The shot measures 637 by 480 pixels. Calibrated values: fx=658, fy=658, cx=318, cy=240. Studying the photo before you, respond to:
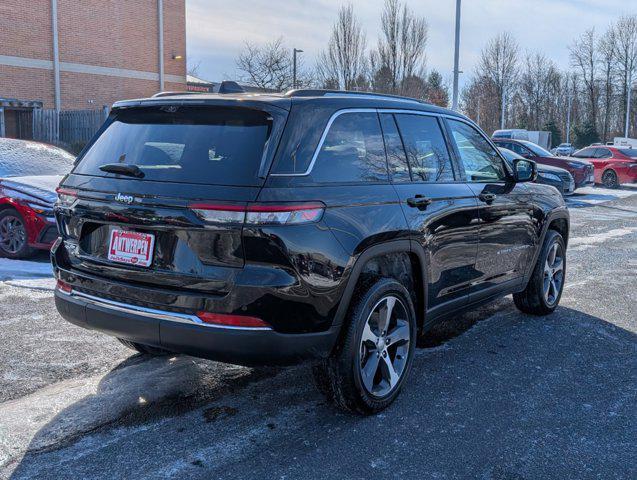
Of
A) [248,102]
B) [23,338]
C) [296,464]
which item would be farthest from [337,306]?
[23,338]

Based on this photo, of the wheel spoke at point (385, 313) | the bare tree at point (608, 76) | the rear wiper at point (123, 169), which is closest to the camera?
the rear wiper at point (123, 169)

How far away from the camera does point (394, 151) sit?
4.17 metres

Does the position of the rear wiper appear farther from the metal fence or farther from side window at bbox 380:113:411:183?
the metal fence

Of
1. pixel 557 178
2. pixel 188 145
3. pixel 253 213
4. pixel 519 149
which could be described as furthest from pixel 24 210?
pixel 519 149

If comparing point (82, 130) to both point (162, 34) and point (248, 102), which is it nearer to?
point (162, 34)

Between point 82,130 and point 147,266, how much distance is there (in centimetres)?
2082

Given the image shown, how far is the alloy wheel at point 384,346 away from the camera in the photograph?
12.6ft

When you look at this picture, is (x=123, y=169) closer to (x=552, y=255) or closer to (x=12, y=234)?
(x=552, y=255)

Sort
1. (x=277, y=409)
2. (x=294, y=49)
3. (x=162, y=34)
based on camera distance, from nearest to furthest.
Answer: (x=277, y=409)
(x=162, y=34)
(x=294, y=49)

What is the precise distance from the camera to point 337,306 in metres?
3.50

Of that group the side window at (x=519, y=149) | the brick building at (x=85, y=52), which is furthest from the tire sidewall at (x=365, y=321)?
the brick building at (x=85, y=52)

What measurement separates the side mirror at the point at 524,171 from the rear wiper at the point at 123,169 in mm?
3252

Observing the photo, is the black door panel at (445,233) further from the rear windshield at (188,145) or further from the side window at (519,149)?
the side window at (519,149)

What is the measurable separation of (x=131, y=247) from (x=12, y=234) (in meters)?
5.35
